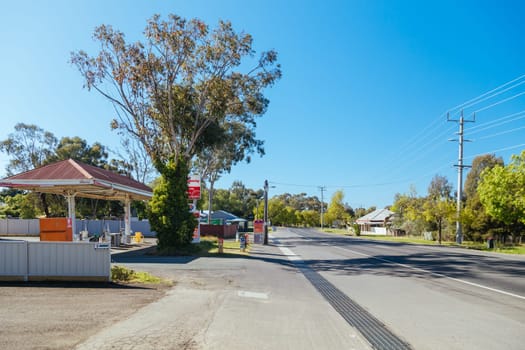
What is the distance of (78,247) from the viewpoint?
11375mm

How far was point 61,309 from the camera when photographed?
7895mm

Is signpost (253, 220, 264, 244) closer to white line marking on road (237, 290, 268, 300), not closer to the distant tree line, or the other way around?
the distant tree line

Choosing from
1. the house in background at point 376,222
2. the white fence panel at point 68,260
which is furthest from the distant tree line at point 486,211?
the white fence panel at point 68,260

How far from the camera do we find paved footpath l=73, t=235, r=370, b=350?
599 centimetres

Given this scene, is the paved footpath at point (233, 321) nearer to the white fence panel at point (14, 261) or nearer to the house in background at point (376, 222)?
the white fence panel at point (14, 261)

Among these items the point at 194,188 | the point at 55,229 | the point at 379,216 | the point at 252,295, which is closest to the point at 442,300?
the point at 252,295

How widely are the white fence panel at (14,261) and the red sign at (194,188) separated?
43.3 ft

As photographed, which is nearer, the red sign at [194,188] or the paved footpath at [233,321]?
the paved footpath at [233,321]

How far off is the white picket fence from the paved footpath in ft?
7.45

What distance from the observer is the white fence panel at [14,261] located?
36.9 feet

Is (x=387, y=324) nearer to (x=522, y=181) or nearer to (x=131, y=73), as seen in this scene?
(x=131, y=73)

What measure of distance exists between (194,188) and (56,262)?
13.6 metres

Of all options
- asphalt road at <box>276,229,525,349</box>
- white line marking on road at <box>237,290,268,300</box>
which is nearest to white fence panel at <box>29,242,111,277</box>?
white line marking on road at <box>237,290,268,300</box>

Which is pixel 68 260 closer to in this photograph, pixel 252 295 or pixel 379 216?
pixel 252 295
